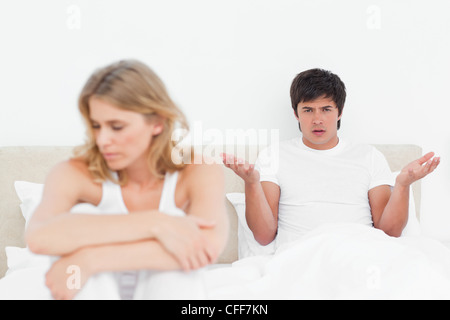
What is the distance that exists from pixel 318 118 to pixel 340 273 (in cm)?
70

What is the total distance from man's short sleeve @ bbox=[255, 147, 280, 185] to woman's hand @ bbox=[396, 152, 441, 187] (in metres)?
0.45

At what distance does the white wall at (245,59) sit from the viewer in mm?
1812

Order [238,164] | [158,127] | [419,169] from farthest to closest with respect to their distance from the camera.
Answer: [419,169] → [238,164] → [158,127]

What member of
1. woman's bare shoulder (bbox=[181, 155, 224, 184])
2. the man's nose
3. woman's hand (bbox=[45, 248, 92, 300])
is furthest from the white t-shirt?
woman's hand (bbox=[45, 248, 92, 300])

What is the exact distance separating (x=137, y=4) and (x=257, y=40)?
1.71 feet

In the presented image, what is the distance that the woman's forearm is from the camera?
0.81 meters

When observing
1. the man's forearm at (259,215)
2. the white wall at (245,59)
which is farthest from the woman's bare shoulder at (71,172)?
the white wall at (245,59)

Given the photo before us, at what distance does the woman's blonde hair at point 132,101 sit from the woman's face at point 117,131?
13 mm

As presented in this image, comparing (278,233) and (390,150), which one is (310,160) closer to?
(278,233)

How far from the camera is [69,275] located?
82cm

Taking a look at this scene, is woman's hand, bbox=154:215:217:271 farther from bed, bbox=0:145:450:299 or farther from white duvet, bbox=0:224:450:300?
bed, bbox=0:145:450:299

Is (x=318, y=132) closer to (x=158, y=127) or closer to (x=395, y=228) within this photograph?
(x=395, y=228)

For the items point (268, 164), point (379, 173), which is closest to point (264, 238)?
point (268, 164)

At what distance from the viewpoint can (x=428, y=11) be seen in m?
2.00
